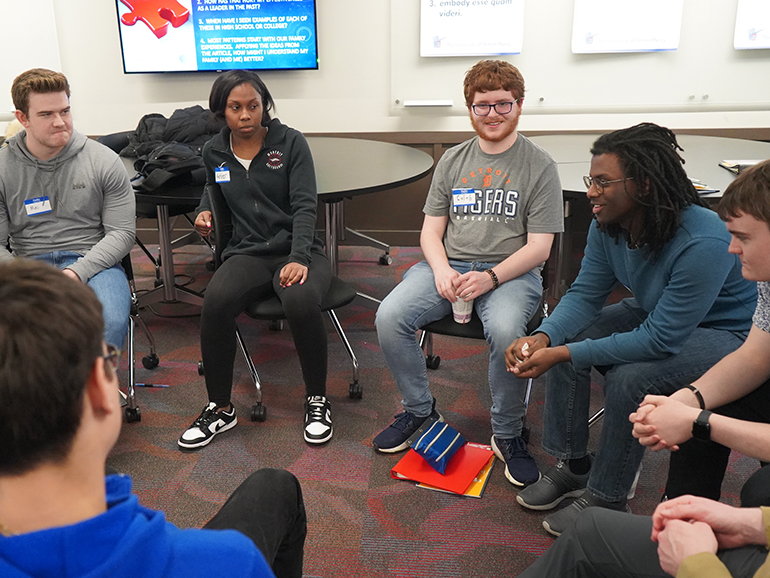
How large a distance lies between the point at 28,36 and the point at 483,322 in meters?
4.07

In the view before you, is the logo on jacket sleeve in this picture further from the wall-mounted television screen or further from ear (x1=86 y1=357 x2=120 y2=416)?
the wall-mounted television screen

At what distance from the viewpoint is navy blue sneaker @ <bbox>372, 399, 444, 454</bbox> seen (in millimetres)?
2393

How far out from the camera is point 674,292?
1804 mm

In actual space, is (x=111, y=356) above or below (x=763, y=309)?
above

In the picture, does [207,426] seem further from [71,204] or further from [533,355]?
[533,355]

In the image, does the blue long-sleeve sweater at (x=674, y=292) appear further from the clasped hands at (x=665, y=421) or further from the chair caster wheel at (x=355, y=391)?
the chair caster wheel at (x=355, y=391)

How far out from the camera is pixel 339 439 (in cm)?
250

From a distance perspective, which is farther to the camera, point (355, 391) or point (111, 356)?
point (355, 391)

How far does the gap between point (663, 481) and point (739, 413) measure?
0.63 m

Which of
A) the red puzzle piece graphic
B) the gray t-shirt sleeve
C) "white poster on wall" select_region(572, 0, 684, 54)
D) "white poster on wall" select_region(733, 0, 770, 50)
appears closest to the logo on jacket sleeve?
the gray t-shirt sleeve

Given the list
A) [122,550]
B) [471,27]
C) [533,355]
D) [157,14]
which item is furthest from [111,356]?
[157,14]

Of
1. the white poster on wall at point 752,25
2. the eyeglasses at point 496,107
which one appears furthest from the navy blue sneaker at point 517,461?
the white poster on wall at point 752,25

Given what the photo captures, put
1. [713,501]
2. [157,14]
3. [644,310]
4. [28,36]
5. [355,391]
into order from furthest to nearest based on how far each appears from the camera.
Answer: [28,36], [157,14], [355,391], [644,310], [713,501]

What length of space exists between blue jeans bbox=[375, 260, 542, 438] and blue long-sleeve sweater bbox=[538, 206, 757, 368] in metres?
0.16
